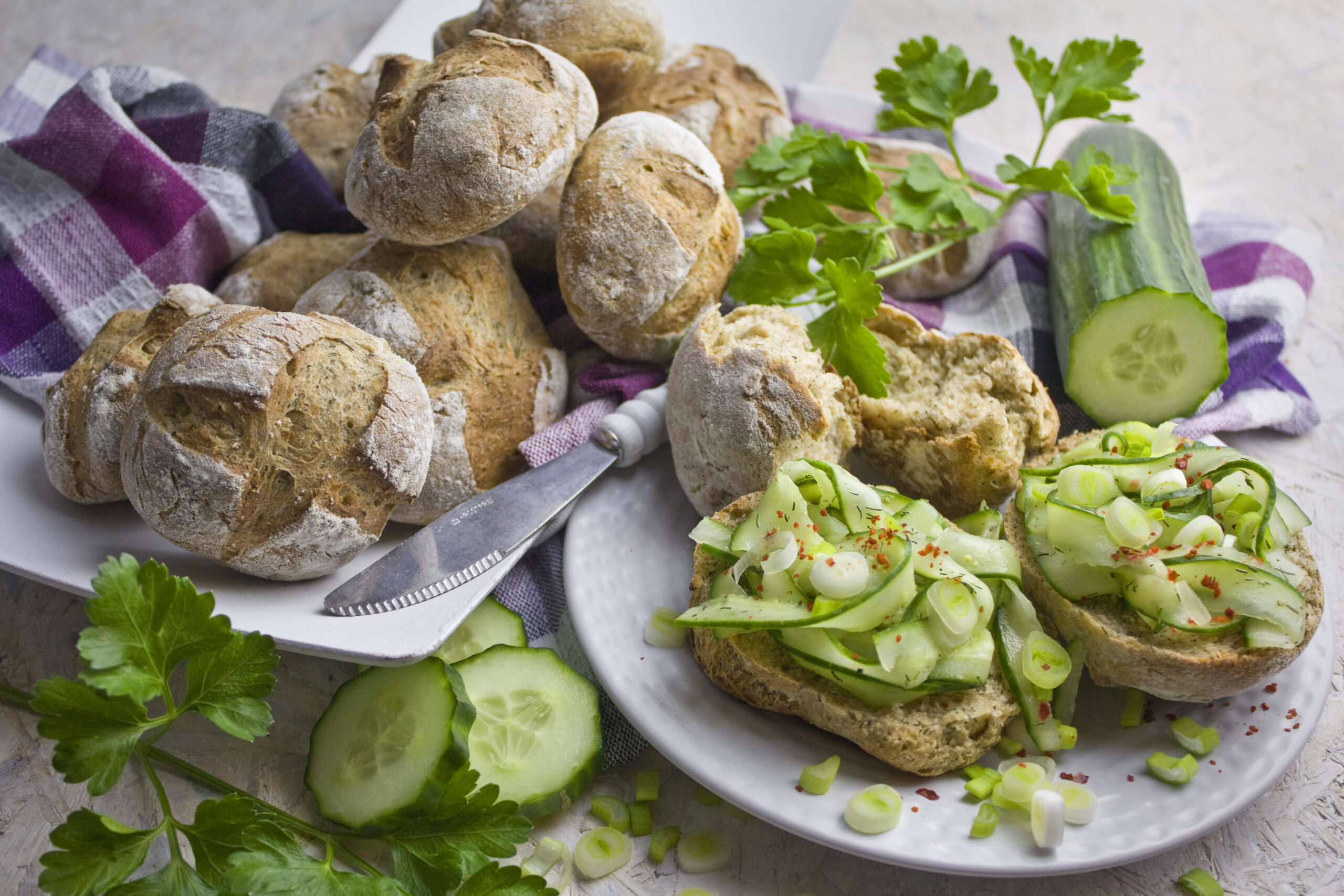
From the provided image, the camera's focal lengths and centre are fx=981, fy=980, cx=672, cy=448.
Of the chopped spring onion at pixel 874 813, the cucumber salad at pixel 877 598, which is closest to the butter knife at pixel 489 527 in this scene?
the cucumber salad at pixel 877 598

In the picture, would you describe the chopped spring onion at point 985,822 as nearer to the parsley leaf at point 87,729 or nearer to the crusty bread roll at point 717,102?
the parsley leaf at point 87,729

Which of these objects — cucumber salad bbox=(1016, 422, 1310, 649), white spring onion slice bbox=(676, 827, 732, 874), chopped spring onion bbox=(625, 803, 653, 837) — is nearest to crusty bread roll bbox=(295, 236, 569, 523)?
chopped spring onion bbox=(625, 803, 653, 837)

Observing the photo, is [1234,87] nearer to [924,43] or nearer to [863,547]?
[924,43]

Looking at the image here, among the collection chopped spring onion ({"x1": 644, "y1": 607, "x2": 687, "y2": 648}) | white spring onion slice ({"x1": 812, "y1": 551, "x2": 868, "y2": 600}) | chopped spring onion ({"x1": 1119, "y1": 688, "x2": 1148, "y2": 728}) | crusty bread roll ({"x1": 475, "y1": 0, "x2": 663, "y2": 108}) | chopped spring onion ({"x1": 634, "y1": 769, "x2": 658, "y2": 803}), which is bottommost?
chopped spring onion ({"x1": 634, "y1": 769, "x2": 658, "y2": 803})

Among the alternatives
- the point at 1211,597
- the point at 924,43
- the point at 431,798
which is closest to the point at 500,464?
the point at 431,798

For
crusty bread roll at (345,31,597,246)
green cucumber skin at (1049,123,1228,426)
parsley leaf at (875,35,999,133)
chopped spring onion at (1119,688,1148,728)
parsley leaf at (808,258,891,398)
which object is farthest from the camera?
parsley leaf at (875,35,999,133)

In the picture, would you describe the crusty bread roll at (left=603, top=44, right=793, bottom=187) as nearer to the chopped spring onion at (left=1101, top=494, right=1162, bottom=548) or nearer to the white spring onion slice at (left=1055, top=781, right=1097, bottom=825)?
the chopped spring onion at (left=1101, top=494, right=1162, bottom=548)

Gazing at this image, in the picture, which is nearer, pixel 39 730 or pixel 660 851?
pixel 39 730

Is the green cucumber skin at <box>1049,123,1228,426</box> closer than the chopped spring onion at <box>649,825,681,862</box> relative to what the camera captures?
No
